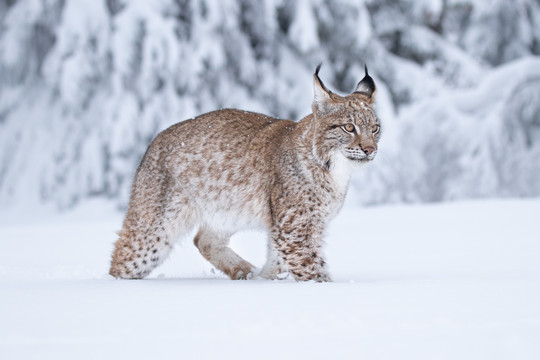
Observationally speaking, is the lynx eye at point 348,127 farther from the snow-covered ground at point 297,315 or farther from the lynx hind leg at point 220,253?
the lynx hind leg at point 220,253

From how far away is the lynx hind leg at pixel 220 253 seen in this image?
472cm

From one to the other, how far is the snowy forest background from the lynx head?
643 centimetres

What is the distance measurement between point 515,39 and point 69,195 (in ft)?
30.4

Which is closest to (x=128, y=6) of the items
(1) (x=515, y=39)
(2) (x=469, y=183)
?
(2) (x=469, y=183)

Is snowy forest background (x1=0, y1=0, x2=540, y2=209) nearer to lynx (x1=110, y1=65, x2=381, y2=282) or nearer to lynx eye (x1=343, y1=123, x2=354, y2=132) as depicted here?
lynx (x1=110, y1=65, x2=381, y2=282)

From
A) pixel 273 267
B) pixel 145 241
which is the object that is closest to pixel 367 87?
pixel 273 267

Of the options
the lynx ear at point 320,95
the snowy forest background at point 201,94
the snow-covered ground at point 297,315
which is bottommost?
the snow-covered ground at point 297,315

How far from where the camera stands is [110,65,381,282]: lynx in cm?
404

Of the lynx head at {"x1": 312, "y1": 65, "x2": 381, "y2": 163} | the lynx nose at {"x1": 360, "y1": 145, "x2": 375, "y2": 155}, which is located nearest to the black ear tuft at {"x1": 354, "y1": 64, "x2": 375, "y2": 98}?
the lynx head at {"x1": 312, "y1": 65, "x2": 381, "y2": 163}

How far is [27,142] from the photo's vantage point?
11508 millimetres

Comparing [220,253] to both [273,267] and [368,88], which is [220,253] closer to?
[273,267]

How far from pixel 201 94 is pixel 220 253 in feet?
21.6

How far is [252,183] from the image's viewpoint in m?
4.34

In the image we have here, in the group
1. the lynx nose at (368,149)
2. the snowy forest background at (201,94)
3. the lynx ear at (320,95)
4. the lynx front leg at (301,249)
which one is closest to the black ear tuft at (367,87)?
the lynx ear at (320,95)
